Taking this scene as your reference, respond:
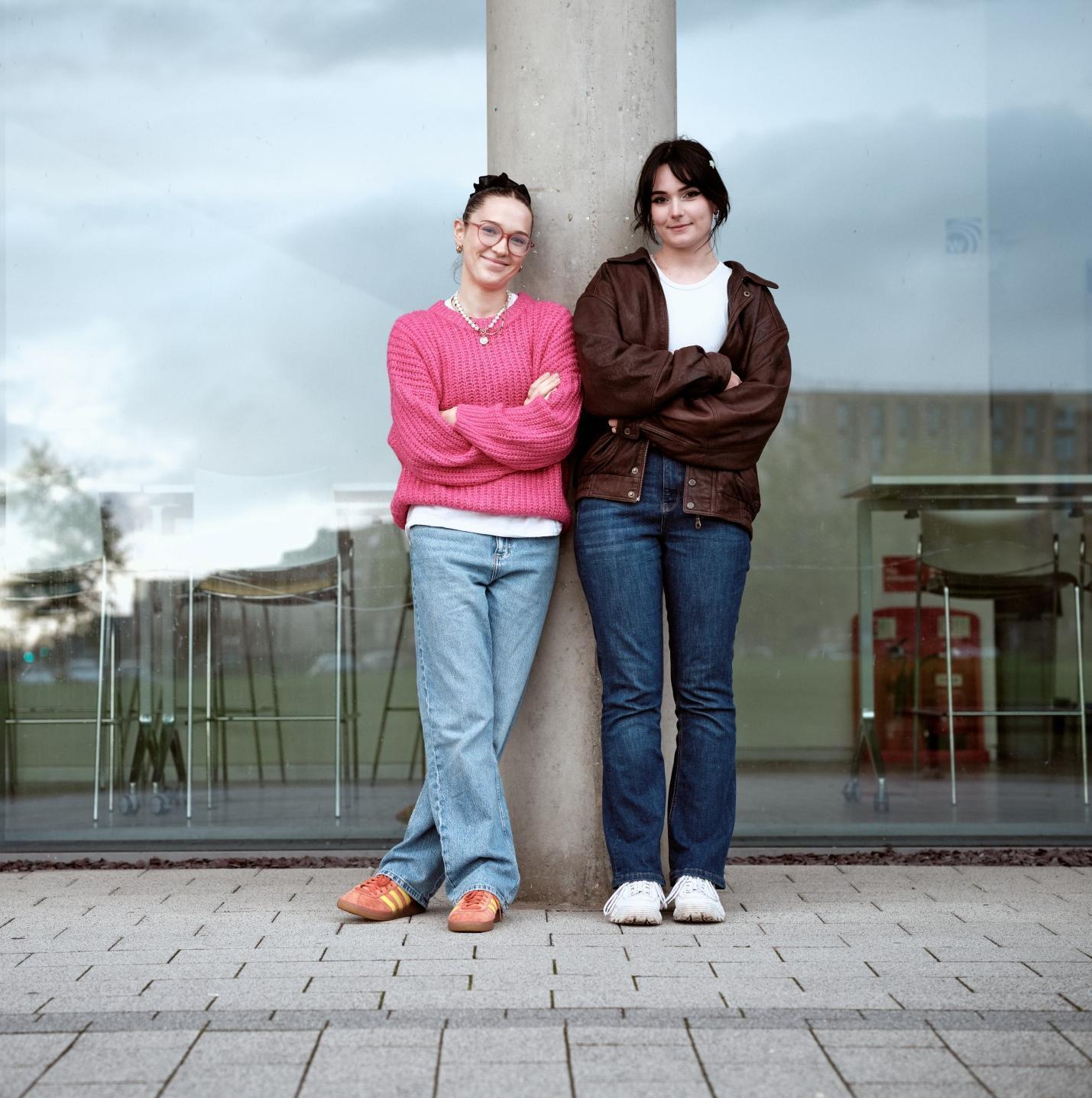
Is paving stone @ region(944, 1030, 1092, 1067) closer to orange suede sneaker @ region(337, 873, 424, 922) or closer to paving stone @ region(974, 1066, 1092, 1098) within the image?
paving stone @ region(974, 1066, 1092, 1098)

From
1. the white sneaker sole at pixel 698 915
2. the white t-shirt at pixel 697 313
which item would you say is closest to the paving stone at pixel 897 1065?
the white sneaker sole at pixel 698 915

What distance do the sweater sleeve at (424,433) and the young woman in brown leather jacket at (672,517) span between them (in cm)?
26

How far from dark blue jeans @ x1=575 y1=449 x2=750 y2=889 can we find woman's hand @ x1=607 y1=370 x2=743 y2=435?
0.33 feet

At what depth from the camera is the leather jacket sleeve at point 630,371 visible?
10.2 feet

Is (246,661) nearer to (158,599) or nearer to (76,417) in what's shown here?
(158,599)

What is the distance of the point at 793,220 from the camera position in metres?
4.79

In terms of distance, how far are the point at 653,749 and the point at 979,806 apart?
180cm

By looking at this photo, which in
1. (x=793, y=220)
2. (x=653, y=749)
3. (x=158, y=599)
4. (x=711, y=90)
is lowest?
(x=653, y=749)

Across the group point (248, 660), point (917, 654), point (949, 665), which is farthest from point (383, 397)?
point (949, 665)

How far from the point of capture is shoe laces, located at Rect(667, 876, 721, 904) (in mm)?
3123

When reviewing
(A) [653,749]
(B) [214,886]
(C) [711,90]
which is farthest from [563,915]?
(C) [711,90]

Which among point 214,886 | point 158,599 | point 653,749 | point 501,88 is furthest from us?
point 158,599

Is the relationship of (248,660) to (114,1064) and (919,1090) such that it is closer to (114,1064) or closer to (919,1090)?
(114,1064)

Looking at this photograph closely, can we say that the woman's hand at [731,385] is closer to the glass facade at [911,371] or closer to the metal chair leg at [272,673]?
the glass facade at [911,371]
